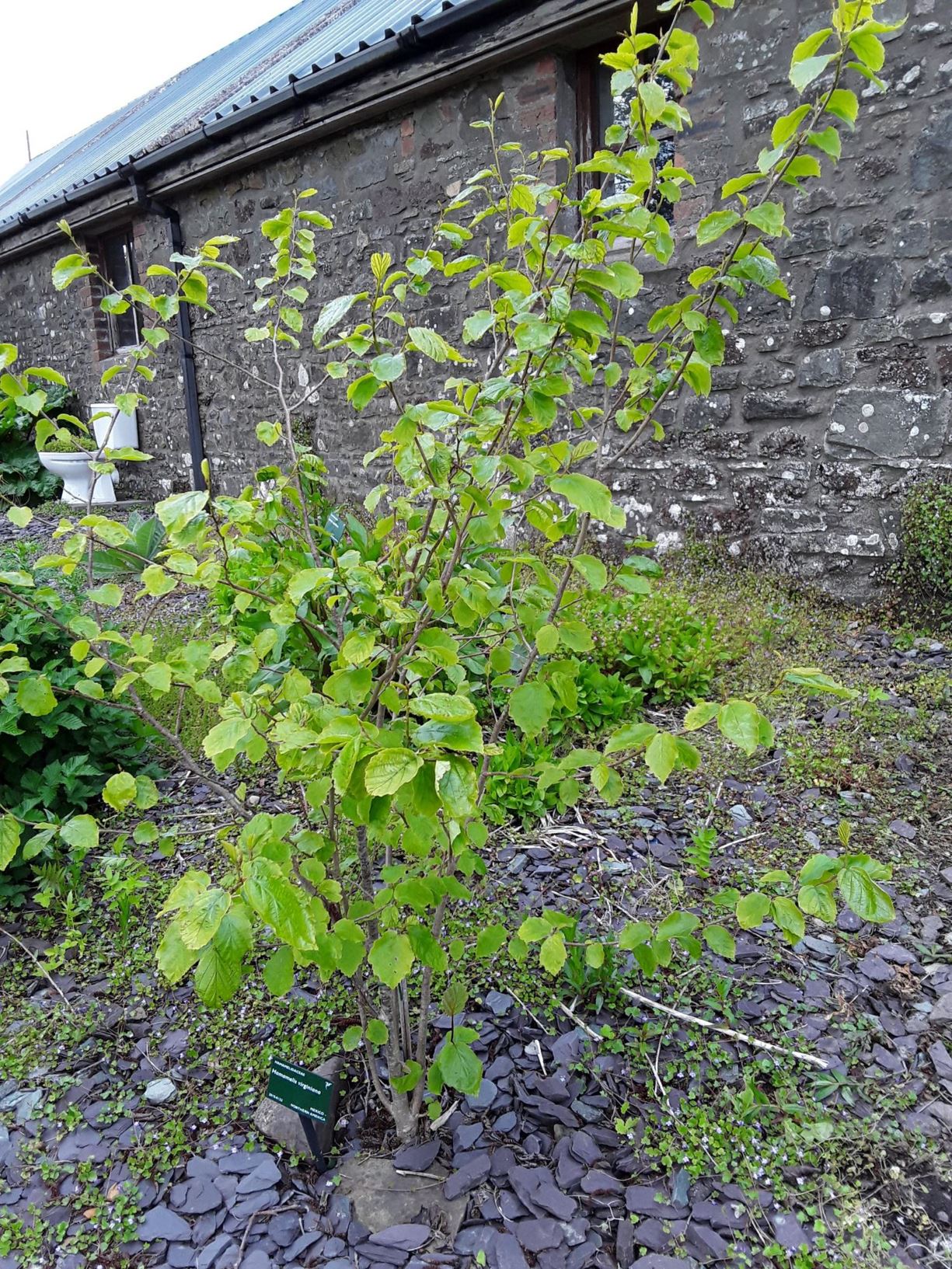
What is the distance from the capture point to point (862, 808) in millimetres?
2441

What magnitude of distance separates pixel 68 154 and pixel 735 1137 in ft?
55.0

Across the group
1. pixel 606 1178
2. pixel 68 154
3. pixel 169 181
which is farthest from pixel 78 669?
pixel 68 154

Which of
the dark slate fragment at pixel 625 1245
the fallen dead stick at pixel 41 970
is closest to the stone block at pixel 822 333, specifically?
the dark slate fragment at pixel 625 1245

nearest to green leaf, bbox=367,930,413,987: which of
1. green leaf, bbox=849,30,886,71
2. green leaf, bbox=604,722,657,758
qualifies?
green leaf, bbox=604,722,657,758

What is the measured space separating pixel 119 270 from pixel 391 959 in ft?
31.8

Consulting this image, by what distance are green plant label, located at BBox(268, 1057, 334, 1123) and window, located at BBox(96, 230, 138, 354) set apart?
8756 mm

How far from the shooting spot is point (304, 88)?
5617 millimetres

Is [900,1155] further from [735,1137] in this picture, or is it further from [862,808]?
[862,808]

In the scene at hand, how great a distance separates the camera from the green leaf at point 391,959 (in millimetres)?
1197

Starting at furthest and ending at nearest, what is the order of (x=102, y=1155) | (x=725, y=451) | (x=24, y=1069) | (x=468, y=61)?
(x=468, y=61) < (x=725, y=451) < (x=24, y=1069) < (x=102, y=1155)

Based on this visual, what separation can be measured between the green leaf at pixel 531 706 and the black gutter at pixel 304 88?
4.67 m

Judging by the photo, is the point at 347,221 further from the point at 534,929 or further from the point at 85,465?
the point at 534,929

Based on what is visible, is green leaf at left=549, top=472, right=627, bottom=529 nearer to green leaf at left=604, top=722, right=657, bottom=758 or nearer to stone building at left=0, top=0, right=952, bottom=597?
green leaf at left=604, top=722, right=657, bottom=758

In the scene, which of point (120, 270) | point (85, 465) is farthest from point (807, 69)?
point (120, 270)
